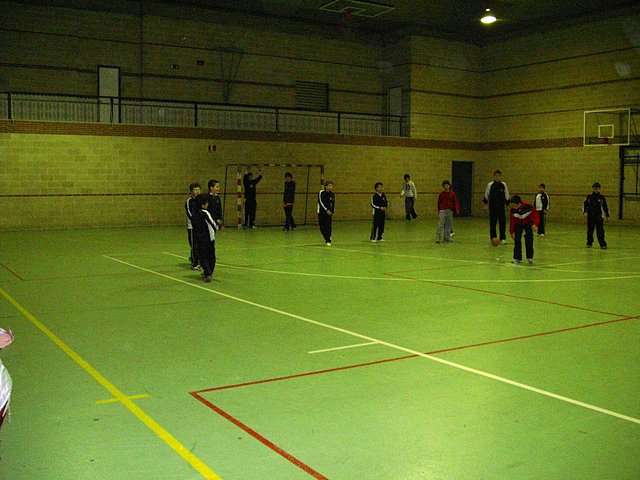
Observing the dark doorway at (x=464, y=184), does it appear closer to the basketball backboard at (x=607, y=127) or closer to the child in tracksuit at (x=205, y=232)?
the basketball backboard at (x=607, y=127)

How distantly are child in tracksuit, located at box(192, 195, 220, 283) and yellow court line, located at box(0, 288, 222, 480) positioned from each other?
3.84 m

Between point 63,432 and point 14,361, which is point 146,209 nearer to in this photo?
point 14,361

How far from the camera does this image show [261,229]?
24.7m

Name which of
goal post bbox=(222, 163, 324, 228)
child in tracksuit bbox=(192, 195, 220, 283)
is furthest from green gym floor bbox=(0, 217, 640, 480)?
goal post bbox=(222, 163, 324, 228)

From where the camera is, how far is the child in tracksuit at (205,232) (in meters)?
11.6

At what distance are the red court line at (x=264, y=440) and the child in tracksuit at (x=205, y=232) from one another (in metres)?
6.27

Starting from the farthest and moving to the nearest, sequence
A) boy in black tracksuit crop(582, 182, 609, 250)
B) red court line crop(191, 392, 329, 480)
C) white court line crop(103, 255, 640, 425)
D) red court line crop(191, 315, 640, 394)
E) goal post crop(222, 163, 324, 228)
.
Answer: goal post crop(222, 163, 324, 228)
boy in black tracksuit crop(582, 182, 609, 250)
red court line crop(191, 315, 640, 394)
white court line crop(103, 255, 640, 425)
red court line crop(191, 392, 329, 480)

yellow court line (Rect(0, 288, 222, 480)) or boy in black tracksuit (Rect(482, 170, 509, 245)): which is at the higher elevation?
boy in black tracksuit (Rect(482, 170, 509, 245))

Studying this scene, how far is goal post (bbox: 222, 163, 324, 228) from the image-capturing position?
27.1 m

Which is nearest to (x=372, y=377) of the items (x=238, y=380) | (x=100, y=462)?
(x=238, y=380)

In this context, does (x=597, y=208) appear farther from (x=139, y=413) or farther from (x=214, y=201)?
(x=139, y=413)

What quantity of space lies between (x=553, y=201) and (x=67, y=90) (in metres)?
20.9

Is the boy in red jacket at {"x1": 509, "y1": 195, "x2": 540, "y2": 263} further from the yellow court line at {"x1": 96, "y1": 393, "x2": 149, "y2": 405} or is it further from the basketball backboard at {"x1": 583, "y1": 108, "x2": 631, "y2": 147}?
the basketball backboard at {"x1": 583, "y1": 108, "x2": 631, "y2": 147}

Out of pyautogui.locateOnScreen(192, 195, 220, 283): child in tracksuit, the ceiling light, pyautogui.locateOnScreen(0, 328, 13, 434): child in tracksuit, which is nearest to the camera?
pyautogui.locateOnScreen(0, 328, 13, 434): child in tracksuit
